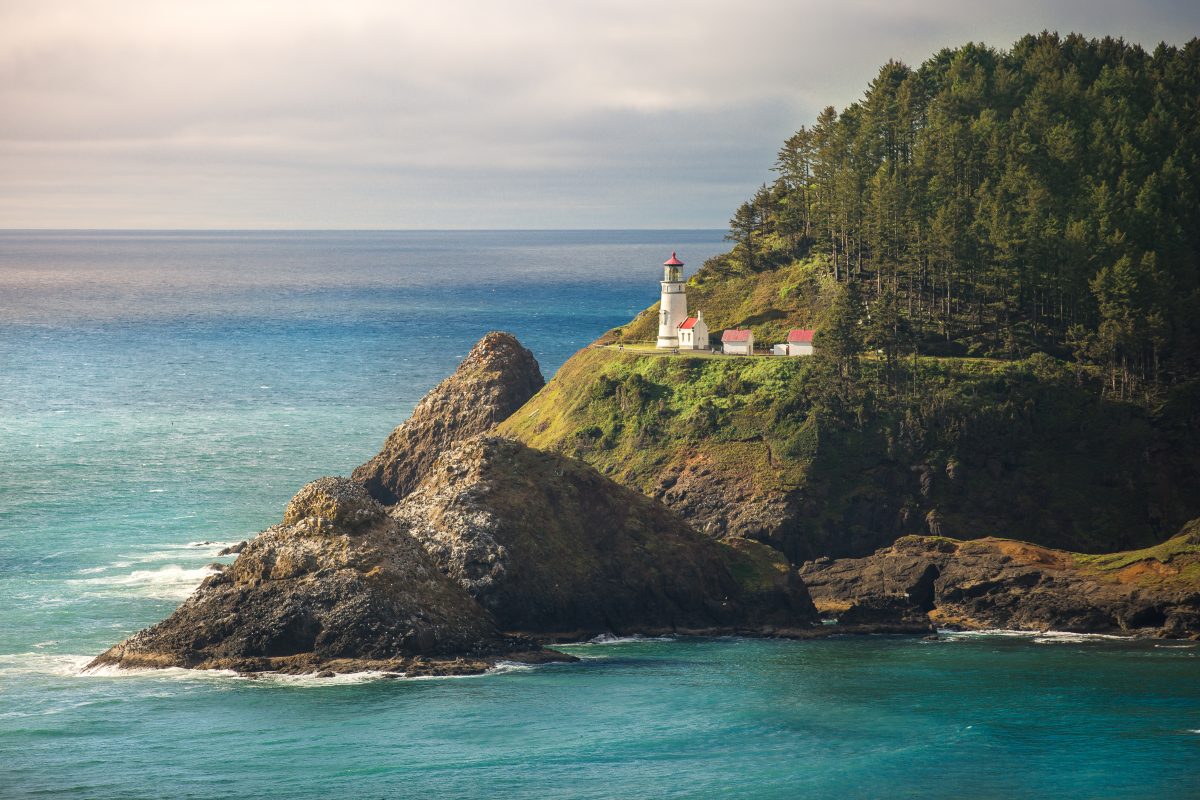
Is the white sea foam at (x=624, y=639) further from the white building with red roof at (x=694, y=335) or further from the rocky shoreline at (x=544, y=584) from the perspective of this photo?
the white building with red roof at (x=694, y=335)

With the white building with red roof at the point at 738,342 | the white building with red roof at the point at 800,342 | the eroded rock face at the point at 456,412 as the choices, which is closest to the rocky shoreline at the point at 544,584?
the white building with red roof at the point at 800,342

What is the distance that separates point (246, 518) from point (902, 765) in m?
70.2

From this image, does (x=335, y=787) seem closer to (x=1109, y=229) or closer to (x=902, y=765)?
(x=902, y=765)

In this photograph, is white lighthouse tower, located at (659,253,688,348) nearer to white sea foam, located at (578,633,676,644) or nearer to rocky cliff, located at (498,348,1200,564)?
rocky cliff, located at (498,348,1200,564)

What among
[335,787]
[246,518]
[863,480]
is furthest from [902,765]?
[246,518]

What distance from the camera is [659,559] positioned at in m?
94.3

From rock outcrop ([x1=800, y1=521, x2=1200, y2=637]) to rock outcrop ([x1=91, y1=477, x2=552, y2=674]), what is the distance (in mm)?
25362

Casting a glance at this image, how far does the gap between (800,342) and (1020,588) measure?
37555mm

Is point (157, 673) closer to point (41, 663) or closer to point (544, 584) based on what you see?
point (41, 663)

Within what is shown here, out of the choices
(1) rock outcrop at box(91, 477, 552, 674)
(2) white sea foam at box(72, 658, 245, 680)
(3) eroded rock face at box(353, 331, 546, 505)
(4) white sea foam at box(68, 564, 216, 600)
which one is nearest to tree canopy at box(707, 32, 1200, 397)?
(3) eroded rock face at box(353, 331, 546, 505)

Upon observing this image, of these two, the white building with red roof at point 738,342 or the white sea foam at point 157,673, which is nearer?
the white sea foam at point 157,673

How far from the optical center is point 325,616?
8144cm

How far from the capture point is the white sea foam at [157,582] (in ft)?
326

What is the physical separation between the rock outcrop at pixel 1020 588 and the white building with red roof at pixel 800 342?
2903 centimetres
